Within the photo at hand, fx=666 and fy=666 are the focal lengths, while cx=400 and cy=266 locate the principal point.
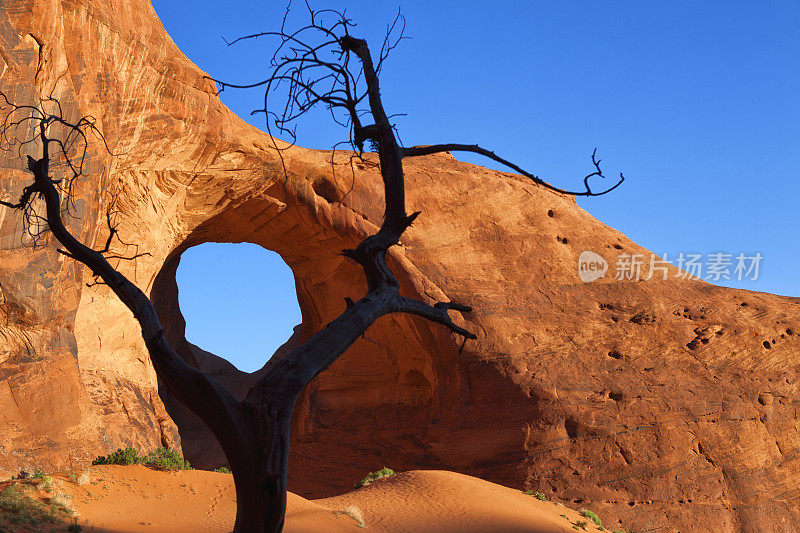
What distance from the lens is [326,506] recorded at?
1009cm

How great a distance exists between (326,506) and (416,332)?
6168mm

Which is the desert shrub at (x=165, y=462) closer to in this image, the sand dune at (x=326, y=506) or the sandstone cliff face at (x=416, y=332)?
the sand dune at (x=326, y=506)

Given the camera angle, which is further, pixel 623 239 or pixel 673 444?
pixel 623 239

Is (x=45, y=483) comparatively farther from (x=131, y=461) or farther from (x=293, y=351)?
(x=293, y=351)

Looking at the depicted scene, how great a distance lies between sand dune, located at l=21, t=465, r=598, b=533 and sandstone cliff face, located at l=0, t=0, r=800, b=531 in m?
1.46

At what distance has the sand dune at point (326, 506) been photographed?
848 cm

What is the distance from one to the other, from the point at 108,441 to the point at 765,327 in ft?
44.2

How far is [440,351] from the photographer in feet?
49.2

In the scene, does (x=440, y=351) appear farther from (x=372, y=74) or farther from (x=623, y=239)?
(x=372, y=74)

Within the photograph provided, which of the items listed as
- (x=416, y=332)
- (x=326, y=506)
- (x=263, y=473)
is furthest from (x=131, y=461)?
(x=416, y=332)

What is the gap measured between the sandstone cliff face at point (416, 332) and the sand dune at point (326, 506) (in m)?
1.46

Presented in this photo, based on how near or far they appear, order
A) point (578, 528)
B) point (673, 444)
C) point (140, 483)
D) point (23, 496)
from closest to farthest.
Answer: point (23, 496)
point (140, 483)
point (578, 528)
point (673, 444)

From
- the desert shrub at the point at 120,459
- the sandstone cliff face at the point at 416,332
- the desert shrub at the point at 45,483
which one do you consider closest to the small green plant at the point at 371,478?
the sandstone cliff face at the point at 416,332

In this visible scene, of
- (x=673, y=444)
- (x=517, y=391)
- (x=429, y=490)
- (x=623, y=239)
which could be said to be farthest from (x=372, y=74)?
(x=623, y=239)
